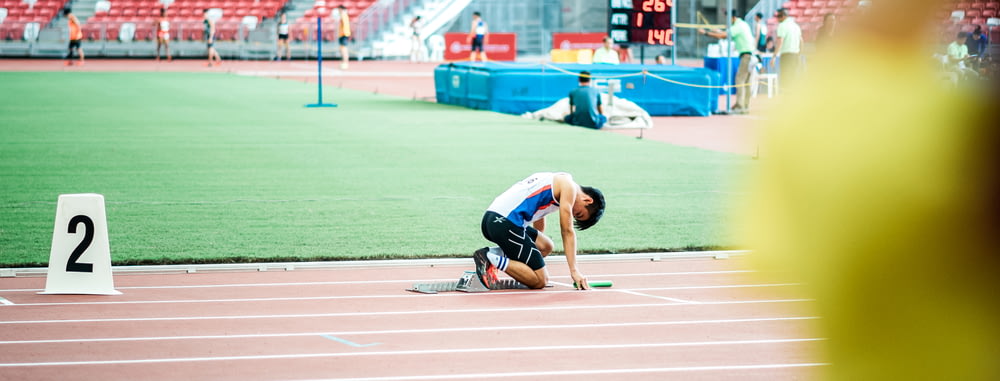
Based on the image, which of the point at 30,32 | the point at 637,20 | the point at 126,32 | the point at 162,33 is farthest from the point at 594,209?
the point at 30,32

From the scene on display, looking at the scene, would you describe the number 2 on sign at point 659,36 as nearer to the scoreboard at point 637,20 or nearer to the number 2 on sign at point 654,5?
the scoreboard at point 637,20

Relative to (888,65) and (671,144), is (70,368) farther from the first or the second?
(671,144)

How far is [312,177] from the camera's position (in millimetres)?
13555

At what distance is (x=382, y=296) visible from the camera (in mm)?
7328

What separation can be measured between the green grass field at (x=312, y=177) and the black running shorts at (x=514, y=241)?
3.94 ft

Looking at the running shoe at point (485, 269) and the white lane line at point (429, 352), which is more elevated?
the running shoe at point (485, 269)

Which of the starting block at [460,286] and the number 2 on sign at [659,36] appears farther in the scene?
the number 2 on sign at [659,36]

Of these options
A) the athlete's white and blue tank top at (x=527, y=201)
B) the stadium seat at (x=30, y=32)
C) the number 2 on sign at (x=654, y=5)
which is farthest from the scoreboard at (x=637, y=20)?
the stadium seat at (x=30, y=32)

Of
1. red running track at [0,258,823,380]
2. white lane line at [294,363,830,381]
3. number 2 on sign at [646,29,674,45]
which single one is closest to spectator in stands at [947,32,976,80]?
red running track at [0,258,823,380]

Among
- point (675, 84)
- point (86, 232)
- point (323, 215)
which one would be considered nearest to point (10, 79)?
point (675, 84)

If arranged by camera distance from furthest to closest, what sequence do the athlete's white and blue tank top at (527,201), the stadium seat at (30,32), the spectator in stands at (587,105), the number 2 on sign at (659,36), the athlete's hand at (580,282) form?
the stadium seat at (30,32) → the number 2 on sign at (659,36) → the spectator in stands at (587,105) → the athlete's white and blue tank top at (527,201) → the athlete's hand at (580,282)

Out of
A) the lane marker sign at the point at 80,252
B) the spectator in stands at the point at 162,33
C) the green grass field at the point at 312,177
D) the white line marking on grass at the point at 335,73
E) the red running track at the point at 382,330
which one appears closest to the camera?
the red running track at the point at 382,330

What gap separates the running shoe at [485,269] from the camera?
7461mm

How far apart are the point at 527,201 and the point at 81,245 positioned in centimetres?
273
